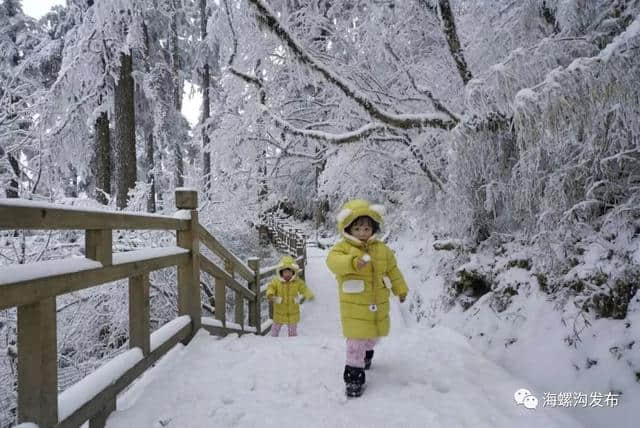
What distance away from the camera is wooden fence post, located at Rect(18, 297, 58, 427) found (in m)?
1.66

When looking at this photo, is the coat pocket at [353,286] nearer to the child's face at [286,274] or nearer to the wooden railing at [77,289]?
the wooden railing at [77,289]

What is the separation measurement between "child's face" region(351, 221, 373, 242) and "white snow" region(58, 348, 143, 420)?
1801 millimetres

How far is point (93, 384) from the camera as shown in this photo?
211 cm

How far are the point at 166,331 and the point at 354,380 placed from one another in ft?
5.41

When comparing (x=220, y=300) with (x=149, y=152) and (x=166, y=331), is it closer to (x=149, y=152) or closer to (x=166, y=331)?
(x=166, y=331)

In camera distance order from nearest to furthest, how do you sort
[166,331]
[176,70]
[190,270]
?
1. [166,331]
2. [190,270]
3. [176,70]

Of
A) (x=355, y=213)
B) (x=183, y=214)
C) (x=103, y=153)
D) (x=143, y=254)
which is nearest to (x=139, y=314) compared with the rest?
(x=143, y=254)

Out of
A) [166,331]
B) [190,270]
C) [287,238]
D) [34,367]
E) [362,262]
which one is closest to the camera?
[34,367]

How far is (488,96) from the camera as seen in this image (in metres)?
2.73

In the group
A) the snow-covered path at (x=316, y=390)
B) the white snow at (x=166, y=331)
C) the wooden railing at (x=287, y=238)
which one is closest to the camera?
the snow-covered path at (x=316, y=390)

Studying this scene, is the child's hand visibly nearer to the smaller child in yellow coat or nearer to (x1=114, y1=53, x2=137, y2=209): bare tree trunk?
the smaller child in yellow coat

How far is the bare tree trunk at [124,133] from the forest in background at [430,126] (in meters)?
0.49

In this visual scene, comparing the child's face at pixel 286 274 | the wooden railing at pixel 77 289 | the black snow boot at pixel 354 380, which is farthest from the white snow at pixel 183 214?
the child's face at pixel 286 274

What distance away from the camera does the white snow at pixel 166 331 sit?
2.91m
